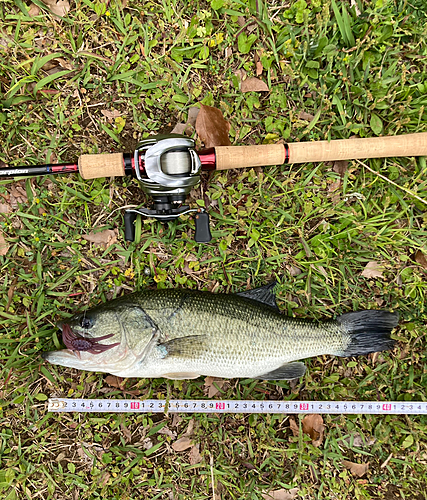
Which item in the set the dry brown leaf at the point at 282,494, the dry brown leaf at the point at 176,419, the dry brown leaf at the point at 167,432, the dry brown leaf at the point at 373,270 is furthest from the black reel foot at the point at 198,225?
the dry brown leaf at the point at 282,494

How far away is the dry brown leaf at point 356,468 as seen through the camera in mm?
3176

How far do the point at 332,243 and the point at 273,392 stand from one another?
147 centimetres

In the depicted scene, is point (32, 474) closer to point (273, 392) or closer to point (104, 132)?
point (273, 392)

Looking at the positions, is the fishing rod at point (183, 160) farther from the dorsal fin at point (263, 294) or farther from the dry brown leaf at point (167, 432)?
the dry brown leaf at point (167, 432)

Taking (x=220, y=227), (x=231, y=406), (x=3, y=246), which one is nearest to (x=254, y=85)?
(x=220, y=227)

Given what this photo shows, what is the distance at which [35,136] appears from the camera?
3119 millimetres

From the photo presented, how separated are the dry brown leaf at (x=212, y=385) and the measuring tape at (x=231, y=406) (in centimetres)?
7

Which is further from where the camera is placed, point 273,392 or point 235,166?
point 273,392

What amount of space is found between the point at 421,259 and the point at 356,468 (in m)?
2.00

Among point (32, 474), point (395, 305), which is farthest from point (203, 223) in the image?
point (32, 474)

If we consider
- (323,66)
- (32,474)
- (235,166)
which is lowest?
(32,474)

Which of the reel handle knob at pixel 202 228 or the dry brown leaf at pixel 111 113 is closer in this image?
the reel handle knob at pixel 202 228

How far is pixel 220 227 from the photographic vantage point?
3.17m

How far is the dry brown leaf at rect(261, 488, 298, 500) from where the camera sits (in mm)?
3146
